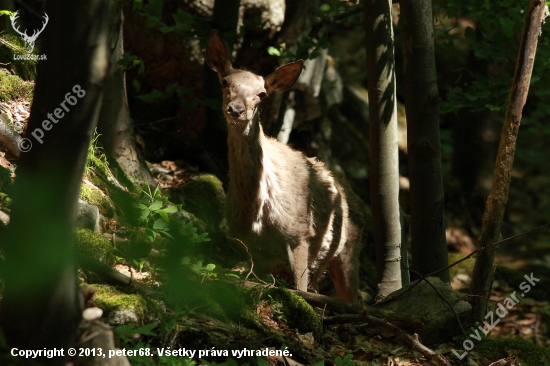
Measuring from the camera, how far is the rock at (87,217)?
4379mm

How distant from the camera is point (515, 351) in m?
4.66

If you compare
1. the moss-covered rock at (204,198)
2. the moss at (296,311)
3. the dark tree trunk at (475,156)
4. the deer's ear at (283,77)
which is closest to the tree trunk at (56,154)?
the moss at (296,311)

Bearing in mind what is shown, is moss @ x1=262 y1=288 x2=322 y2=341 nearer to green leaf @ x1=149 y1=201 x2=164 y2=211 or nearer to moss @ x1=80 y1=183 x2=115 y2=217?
green leaf @ x1=149 y1=201 x2=164 y2=211

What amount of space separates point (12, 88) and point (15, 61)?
0.33m

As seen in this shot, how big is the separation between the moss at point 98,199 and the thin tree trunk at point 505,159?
3154 millimetres

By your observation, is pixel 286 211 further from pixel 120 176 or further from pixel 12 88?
pixel 12 88

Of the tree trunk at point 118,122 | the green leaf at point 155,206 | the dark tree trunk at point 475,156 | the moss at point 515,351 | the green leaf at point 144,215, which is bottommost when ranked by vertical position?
the moss at point 515,351

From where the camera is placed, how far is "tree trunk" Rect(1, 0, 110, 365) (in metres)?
2.34

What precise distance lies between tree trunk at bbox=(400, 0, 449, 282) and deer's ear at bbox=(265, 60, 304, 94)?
1.03 metres

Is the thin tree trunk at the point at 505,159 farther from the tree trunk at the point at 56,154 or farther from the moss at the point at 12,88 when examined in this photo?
the moss at the point at 12,88

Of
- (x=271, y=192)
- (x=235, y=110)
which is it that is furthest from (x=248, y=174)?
(x=235, y=110)

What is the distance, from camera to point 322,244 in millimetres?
6297

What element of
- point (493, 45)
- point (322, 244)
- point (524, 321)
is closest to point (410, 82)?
point (493, 45)

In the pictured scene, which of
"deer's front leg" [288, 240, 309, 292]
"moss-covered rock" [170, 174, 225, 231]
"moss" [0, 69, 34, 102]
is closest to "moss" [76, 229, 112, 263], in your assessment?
"moss" [0, 69, 34, 102]
